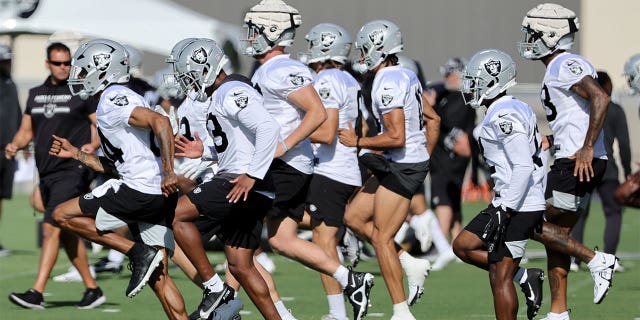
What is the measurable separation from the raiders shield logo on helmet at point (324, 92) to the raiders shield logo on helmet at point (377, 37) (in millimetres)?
495

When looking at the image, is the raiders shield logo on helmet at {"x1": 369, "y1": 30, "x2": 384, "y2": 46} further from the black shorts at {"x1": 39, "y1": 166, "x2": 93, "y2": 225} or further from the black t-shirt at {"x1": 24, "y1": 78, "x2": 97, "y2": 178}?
the black shorts at {"x1": 39, "y1": 166, "x2": 93, "y2": 225}

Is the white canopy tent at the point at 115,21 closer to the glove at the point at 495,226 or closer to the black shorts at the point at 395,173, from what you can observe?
the black shorts at the point at 395,173

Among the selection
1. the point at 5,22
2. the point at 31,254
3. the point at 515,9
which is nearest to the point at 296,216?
the point at 31,254

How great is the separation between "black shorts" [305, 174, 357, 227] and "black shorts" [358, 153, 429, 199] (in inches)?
10.3

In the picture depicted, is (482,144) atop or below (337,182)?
atop

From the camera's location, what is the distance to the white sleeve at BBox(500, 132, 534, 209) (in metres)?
8.20

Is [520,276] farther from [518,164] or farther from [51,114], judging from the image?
[51,114]

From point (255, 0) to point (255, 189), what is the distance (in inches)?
822

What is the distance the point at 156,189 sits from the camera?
348 inches

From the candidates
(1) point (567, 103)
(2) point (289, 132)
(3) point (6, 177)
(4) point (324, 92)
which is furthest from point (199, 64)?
(3) point (6, 177)

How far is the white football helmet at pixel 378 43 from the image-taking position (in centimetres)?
1027

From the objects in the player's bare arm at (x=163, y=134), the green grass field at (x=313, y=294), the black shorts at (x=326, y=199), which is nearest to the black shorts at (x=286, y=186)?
the black shorts at (x=326, y=199)

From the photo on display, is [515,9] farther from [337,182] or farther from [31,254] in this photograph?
[337,182]

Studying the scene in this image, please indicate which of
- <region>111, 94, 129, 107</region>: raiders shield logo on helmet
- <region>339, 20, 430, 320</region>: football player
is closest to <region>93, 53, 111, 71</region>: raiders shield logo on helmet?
<region>111, 94, 129, 107</region>: raiders shield logo on helmet
